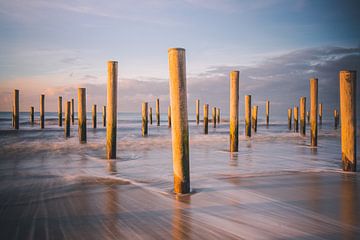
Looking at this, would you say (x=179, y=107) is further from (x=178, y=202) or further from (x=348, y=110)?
(x=348, y=110)

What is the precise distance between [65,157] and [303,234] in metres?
6.99

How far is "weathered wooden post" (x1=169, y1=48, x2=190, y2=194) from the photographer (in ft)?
12.5

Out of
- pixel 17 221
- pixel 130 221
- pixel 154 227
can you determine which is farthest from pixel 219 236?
pixel 17 221

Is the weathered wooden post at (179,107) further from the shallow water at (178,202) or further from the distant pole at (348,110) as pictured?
the distant pole at (348,110)

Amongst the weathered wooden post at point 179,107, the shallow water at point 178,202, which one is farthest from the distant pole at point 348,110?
the weathered wooden post at point 179,107

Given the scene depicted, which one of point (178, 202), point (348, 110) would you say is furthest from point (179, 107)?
point (348, 110)

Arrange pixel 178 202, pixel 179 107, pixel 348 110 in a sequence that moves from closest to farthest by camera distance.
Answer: pixel 178 202 < pixel 179 107 < pixel 348 110

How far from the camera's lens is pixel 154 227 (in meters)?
2.73

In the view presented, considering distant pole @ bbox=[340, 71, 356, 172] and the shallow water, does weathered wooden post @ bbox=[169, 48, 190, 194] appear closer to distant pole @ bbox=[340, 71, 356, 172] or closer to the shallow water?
the shallow water

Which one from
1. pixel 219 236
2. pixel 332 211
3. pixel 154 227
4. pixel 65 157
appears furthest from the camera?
pixel 65 157

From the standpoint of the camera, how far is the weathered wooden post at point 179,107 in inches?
150

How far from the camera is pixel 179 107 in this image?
3.81 m

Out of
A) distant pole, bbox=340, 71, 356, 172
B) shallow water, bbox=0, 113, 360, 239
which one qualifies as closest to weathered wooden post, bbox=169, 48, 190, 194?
shallow water, bbox=0, 113, 360, 239

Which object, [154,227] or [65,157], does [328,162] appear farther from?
[65,157]
